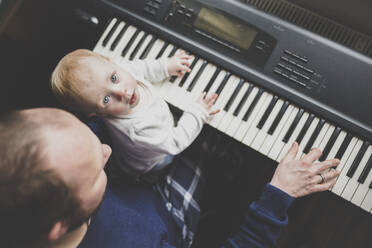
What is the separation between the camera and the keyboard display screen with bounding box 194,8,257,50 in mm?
992

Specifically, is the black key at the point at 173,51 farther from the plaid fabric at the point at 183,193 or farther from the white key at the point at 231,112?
the plaid fabric at the point at 183,193

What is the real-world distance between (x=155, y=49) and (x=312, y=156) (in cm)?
73

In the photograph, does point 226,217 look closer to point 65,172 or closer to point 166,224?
point 166,224

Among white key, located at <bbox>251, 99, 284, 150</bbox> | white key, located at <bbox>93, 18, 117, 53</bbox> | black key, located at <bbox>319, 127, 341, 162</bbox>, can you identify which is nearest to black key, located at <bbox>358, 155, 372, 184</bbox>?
black key, located at <bbox>319, 127, 341, 162</bbox>

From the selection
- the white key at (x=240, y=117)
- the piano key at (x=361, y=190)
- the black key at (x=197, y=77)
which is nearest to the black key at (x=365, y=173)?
the piano key at (x=361, y=190)

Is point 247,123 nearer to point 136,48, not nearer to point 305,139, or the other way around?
point 305,139

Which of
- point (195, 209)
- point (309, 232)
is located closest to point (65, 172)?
point (195, 209)

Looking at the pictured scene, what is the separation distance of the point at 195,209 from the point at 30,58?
104 centimetres

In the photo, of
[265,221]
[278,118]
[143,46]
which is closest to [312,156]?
[278,118]

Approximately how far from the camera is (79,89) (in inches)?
33.9

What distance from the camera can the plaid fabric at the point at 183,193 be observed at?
104 centimetres

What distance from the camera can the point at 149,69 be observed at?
1.02 meters

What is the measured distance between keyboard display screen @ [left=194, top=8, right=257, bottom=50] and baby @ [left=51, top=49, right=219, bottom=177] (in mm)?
140

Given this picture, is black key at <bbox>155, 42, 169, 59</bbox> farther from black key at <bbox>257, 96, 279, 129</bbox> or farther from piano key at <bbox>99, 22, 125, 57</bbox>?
black key at <bbox>257, 96, 279, 129</bbox>
